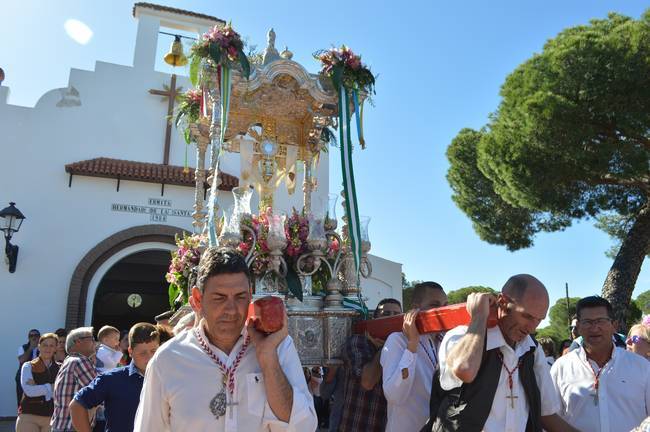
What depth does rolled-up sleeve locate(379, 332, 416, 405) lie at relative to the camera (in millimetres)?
2955

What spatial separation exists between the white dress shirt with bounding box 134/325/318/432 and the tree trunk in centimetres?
1230

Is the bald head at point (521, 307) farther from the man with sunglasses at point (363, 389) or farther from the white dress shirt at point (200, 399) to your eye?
the man with sunglasses at point (363, 389)

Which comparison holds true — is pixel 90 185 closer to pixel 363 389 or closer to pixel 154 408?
pixel 363 389

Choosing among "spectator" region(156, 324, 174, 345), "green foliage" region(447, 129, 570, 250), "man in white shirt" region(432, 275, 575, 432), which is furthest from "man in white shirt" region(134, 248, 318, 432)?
"green foliage" region(447, 129, 570, 250)

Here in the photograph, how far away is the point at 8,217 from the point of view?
10109mm

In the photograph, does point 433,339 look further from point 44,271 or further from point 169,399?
point 44,271

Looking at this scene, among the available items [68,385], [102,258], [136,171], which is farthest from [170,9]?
[68,385]

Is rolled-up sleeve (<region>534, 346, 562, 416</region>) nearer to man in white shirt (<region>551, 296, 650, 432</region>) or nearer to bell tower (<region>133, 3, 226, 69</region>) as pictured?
man in white shirt (<region>551, 296, 650, 432</region>)

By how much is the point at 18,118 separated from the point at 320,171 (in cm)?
640

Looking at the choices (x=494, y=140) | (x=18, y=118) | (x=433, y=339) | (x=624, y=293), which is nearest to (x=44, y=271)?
(x=18, y=118)

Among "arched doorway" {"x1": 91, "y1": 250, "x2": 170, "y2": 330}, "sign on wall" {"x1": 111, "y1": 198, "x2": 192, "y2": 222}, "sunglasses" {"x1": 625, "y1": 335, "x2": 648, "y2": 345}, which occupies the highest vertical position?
"sign on wall" {"x1": 111, "y1": 198, "x2": 192, "y2": 222}

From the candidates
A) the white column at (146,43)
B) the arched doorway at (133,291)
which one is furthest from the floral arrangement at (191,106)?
the white column at (146,43)

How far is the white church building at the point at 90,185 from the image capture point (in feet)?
35.4

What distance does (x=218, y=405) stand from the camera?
193 centimetres
